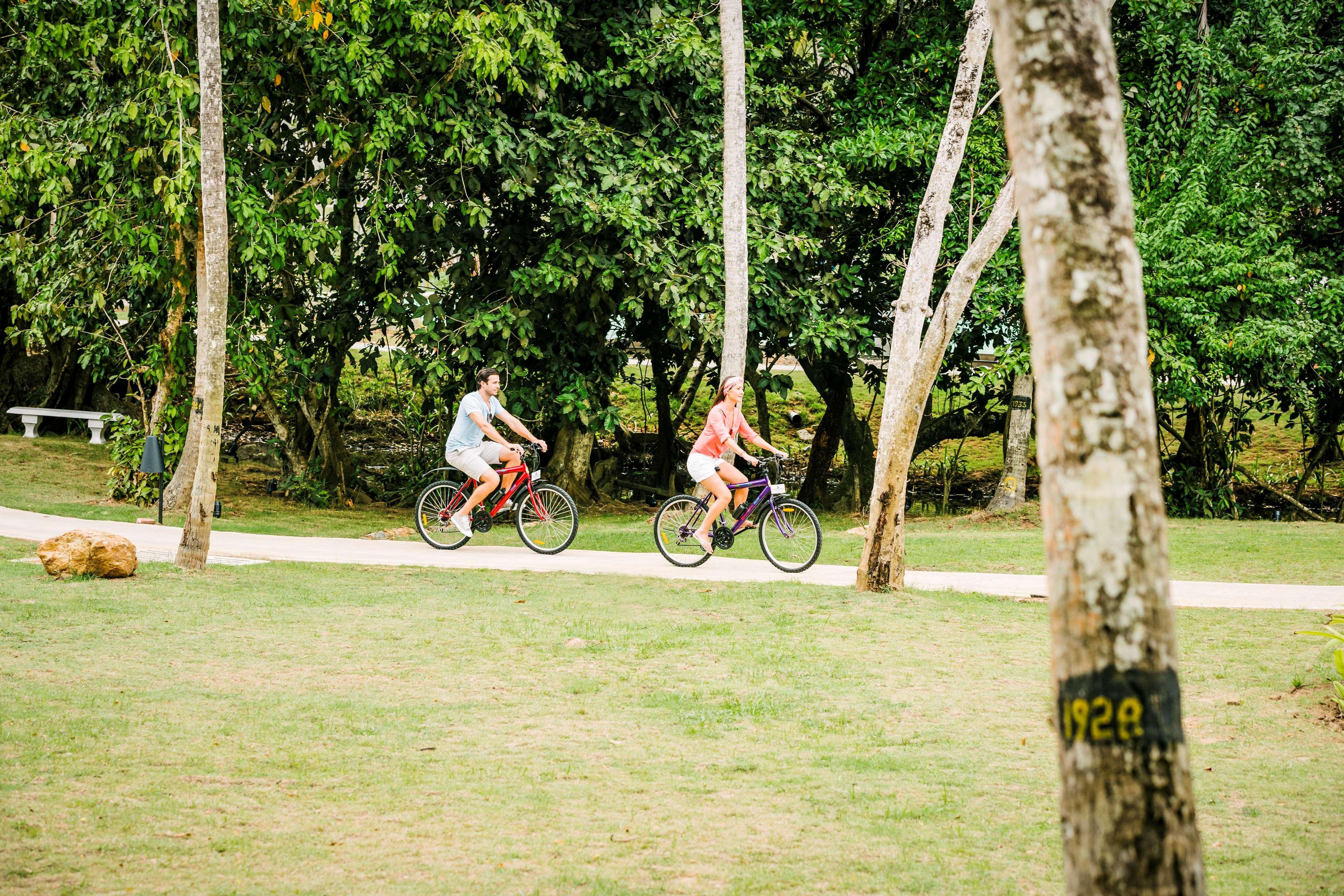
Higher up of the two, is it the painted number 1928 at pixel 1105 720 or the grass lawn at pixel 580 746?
the painted number 1928 at pixel 1105 720

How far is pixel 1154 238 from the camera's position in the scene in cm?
1656

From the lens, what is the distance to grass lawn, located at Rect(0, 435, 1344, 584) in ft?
43.4

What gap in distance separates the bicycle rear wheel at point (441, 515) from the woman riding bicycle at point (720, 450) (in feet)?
9.18

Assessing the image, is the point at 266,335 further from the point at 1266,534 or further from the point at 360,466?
the point at 1266,534

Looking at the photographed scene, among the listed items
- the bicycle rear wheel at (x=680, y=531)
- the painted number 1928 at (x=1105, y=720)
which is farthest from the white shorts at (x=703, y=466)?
the painted number 1928 at (x=1105, y=720)

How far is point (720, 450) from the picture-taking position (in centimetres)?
1191

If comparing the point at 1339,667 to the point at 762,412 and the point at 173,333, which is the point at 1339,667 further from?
the point at 762,412

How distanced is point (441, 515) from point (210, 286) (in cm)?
363

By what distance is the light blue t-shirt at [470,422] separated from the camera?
41.9 ft

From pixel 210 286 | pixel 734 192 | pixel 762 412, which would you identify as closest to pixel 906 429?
pixel 734 192

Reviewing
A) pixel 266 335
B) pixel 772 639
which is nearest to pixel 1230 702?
pixel 772 639

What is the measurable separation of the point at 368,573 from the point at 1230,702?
7408 millimetres

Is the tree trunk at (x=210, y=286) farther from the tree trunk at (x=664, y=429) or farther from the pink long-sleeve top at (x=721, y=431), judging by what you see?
the tree trunk at (x=664, y=429)

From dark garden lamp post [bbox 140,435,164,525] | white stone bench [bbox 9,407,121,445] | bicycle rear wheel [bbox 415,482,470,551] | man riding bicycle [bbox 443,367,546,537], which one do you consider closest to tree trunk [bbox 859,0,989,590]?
man riding bicycle [bbox 443,367,546,537]
